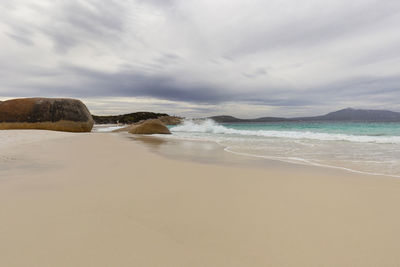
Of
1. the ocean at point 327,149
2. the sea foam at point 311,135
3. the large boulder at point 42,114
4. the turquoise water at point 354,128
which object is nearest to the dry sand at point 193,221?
the ocean at point 327,149

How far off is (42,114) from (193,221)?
512 inches

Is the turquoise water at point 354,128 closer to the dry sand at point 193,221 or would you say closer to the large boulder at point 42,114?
the dry sand at point 193,221

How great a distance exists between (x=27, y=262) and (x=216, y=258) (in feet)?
2.75

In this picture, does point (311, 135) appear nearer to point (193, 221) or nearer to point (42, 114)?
point (193, 221)

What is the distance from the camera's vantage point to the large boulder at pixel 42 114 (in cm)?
1083

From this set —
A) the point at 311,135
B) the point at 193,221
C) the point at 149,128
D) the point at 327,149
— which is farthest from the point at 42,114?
the point at 311,135

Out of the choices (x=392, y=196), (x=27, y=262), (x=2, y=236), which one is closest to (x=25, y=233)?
(x=2, y=236)

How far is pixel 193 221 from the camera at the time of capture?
1363 millimetres

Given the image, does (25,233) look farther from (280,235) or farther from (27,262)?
(280,235)

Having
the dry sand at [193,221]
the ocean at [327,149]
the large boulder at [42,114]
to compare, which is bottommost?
the ocean at [327,149]

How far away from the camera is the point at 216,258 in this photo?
3.24ft

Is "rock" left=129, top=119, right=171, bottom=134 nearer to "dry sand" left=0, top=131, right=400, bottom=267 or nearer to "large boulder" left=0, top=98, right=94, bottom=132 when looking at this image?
"large boulder" left=0, top=98, right=94, bottom=132

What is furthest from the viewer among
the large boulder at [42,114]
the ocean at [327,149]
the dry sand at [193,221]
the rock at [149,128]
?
the rock at [149,128]

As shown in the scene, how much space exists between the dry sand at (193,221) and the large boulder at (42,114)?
34.8 feet
